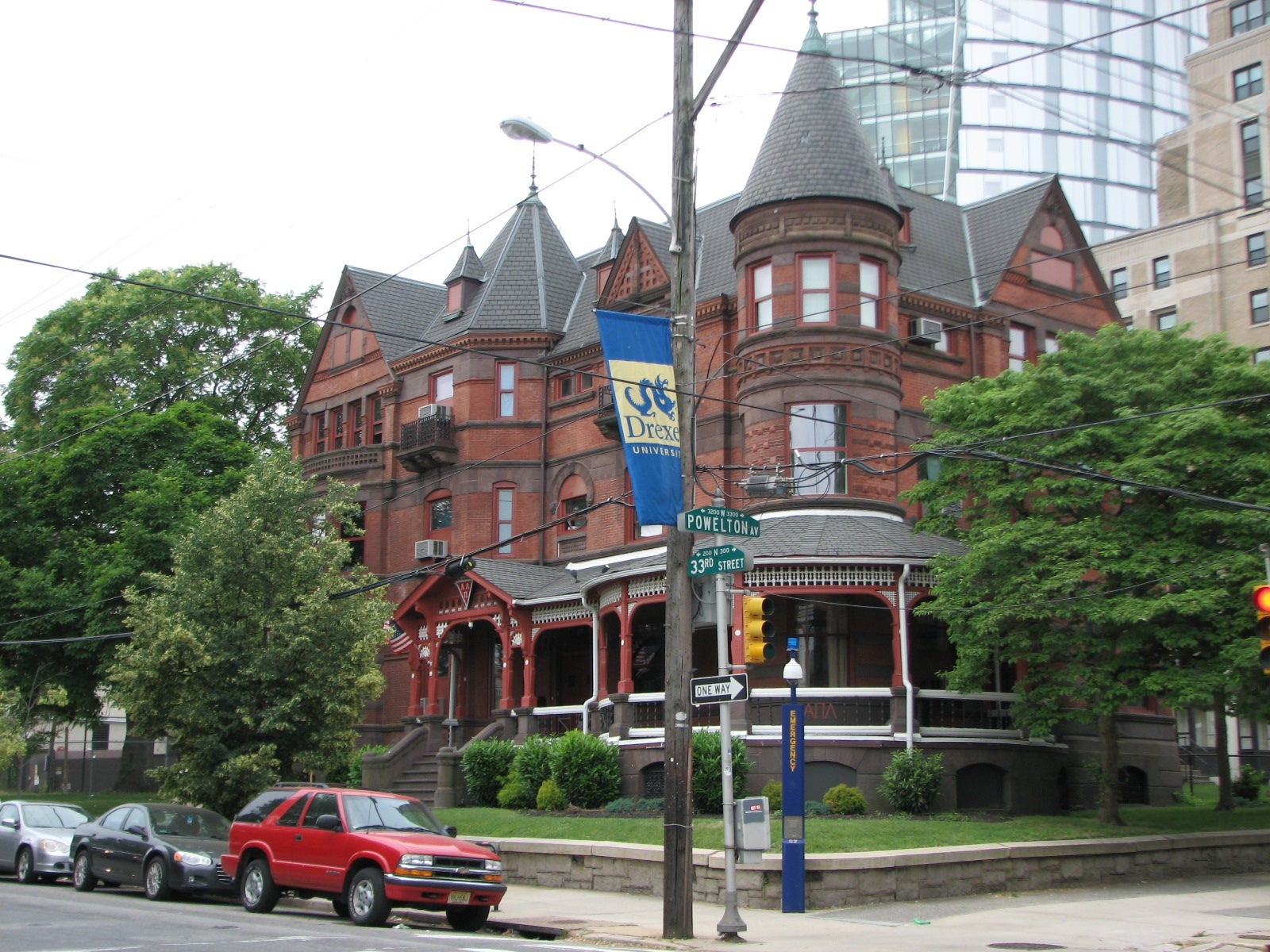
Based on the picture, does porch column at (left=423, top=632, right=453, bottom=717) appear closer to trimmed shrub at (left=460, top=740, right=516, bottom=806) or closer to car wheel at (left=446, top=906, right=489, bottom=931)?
trimmed shrub at (left=460, top=740, right=516, bottom=806)

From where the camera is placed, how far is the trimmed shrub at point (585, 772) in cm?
2764

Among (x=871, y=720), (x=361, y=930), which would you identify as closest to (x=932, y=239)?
(x=871, y=720)

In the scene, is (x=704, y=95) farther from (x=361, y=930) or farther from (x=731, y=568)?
(x=361, y=930)

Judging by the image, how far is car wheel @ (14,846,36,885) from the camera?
2306 cm

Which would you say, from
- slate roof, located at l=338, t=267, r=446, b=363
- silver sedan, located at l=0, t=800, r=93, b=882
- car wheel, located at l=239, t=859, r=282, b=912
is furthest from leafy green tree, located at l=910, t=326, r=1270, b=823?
slate roof, located at l=338, t=267, r=446, b=363

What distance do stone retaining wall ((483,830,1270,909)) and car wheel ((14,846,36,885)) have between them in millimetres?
7777

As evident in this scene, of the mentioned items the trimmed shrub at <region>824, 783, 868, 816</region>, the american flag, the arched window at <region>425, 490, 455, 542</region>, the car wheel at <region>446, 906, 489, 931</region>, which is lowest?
the car wheel at <region>446, 906, 489, 931</region>

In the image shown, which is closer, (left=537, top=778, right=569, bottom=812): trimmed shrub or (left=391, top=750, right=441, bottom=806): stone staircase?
(left=537, top=778, right=569, bottom=812): trimmed shrub

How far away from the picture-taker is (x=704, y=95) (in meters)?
16.8

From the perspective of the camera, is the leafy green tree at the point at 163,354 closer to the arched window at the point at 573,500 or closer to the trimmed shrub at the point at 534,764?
the arched window at the point at 573,500

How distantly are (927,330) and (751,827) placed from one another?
18371mm

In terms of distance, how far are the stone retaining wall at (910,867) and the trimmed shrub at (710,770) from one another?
388 cm

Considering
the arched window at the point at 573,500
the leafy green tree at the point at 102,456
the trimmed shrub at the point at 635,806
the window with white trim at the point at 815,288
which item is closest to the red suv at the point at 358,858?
the trimmed shrub at the point at 635,806

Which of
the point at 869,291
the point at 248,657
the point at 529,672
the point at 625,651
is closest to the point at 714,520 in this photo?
the point at 248,657
